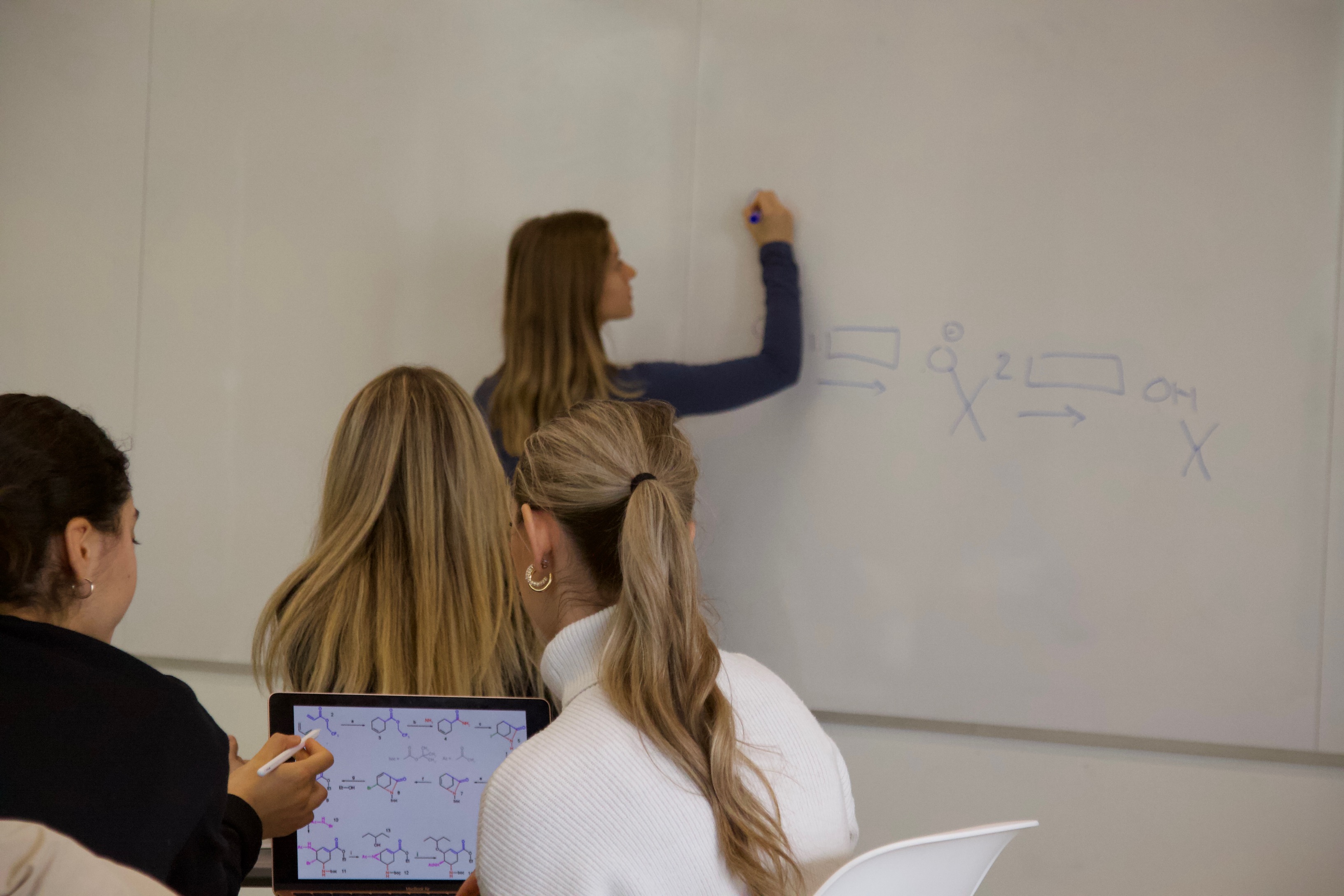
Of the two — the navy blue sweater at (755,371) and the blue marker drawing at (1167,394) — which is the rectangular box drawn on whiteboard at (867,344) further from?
the blue marker drawing at (1167,394)

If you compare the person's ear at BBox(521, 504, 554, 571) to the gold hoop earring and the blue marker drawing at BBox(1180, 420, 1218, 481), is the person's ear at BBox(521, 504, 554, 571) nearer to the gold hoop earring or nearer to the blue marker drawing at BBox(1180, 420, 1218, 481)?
the gold hoop earring

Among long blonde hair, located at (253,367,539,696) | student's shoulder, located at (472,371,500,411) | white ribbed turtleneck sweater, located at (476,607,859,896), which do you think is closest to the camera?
white ribbed turtleneck sweater, located at (476,607,859,896)

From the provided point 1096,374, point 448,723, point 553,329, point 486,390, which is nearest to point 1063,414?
point 1096,374

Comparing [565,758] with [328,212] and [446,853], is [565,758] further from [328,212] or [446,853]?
[328,212]

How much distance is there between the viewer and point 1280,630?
196 centimetres

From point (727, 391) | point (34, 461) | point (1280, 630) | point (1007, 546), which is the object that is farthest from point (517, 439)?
point (1280, 630)

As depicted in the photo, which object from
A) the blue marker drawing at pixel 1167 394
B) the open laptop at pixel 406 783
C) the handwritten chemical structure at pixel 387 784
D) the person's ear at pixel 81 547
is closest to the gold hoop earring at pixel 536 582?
the open laptop at pixel 406 783

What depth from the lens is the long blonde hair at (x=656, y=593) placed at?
87cm

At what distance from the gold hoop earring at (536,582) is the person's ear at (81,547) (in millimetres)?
429

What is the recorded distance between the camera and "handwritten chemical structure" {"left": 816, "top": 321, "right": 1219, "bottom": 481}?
2018 mm

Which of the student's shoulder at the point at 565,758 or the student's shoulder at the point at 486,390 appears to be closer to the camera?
the student's shoulder at the point at 565,758

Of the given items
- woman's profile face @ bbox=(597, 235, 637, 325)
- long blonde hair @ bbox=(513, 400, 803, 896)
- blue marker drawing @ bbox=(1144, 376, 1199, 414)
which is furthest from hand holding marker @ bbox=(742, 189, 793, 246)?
long blonde hair @ bbox=(513, 400, 803, 896)

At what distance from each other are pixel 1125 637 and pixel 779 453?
30.7 inches

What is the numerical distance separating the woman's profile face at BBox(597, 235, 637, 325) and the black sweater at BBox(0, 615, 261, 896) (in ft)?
4.50
